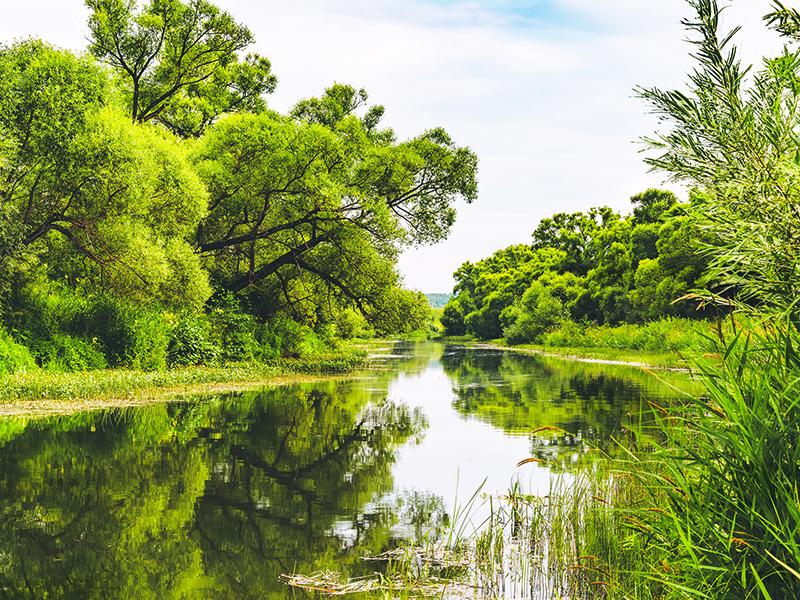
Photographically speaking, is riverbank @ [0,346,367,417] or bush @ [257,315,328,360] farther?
bush @ [257,315,328,360]

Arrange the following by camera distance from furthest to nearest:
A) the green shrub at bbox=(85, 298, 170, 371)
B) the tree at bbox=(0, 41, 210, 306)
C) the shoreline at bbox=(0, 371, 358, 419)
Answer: the green shrub at bbox=(85, 298, 170, 371)
the tree at bbox=(0, 41, 210, 306)
the shoreline at bbox=(0, 371, 358, 419)

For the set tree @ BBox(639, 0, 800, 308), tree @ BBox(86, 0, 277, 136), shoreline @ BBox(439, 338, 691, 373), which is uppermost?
tree @ BBox(86, 0, 277, 136)

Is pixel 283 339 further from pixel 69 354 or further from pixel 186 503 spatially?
pixel 186 503

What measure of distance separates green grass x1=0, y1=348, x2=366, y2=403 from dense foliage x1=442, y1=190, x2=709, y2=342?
1836 cm

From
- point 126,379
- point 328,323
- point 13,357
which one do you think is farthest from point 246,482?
point 328,323

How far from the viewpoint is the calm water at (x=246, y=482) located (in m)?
8.07

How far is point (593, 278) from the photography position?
65.1m

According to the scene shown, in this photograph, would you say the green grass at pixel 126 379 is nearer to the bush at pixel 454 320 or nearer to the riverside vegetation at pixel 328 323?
A: the riverside vegetation at pixel 328 323

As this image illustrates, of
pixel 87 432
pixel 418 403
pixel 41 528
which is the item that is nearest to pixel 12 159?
pixel 87 432

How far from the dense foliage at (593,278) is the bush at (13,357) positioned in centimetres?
2077

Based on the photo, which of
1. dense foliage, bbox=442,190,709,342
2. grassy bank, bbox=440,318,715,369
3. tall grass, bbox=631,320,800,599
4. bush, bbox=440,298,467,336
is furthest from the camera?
bush, bbox=440,298,467,336

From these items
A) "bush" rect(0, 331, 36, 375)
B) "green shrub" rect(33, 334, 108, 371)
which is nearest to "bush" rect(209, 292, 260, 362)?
"green shrub" rect(33, 334, 108, 371)

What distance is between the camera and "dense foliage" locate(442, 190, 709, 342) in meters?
47.5

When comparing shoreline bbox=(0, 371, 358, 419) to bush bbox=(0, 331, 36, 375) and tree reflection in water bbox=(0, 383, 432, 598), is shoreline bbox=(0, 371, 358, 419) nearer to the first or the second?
tree reflection in water bbox=(0, 383, 432, 598)
